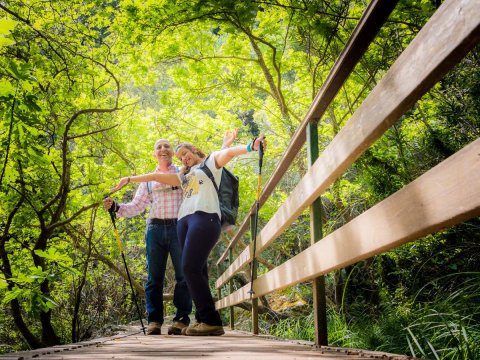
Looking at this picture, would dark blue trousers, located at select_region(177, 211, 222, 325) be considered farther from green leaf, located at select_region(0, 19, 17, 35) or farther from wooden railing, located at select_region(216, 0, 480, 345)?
green leaf, located at select_region(0, 19, 17, 35)

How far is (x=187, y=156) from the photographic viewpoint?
4.05 meters

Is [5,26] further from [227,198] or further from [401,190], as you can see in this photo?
[227,198]

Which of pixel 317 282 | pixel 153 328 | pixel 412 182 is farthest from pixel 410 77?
pixel 153 328

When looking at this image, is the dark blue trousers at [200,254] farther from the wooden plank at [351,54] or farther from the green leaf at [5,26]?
the green leaf at [5,26]

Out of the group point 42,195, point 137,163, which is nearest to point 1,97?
point 42,195

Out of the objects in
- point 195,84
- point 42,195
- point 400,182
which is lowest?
point 400,182

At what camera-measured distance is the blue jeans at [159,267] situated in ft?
14.3

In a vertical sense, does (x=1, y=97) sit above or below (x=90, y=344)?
above

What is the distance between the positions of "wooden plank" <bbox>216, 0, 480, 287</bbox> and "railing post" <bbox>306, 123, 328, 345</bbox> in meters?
0.41

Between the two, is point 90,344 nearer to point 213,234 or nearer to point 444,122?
point 213,234

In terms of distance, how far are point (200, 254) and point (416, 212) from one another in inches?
105

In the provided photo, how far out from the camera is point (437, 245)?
11.9ft

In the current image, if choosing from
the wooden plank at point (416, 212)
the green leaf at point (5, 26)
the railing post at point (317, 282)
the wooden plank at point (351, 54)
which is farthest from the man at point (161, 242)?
the wooden plank at point (416, 212)

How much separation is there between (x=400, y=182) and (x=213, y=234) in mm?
1681
